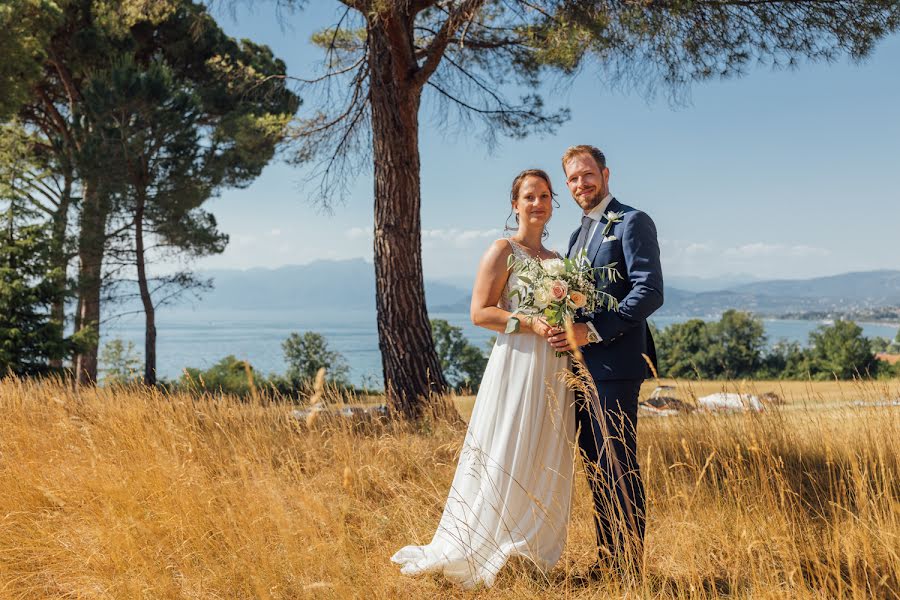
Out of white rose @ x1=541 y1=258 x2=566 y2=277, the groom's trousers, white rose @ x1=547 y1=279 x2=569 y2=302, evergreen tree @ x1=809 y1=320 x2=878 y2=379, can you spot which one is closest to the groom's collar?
white rose @ x1=541 y1=258 x2=566 y2=277

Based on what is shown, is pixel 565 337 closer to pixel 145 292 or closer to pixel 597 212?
pixel 597 212

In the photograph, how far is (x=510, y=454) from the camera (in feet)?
9.35

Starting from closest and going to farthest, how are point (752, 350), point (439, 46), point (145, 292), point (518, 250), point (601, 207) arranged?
point (601, 207), point (518, 250), point (439, 46), point (145, 292), point (752, 350)

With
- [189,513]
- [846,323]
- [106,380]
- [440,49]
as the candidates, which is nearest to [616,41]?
[440,49]

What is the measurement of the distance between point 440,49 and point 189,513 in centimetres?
492

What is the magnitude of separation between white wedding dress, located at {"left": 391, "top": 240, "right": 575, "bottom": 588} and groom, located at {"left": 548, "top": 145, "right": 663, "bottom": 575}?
0.15 m

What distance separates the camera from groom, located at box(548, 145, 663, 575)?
2.54 m

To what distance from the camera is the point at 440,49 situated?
6.27 m

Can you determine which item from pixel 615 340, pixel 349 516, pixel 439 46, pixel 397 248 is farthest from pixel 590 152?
pixel 439 46

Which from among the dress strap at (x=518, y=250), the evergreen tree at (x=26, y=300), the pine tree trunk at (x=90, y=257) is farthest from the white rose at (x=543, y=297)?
the pine tree trunk at (x=90, y=257)

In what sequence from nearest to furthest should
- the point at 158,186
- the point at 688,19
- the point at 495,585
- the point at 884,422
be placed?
the point at 495,585 → the point at 884,422 → the point at 688,19 → the point at 158,186

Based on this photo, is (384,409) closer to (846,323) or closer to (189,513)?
(189,513)

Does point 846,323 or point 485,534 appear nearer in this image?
point 485,534

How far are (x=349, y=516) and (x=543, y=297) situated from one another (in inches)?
76.8
